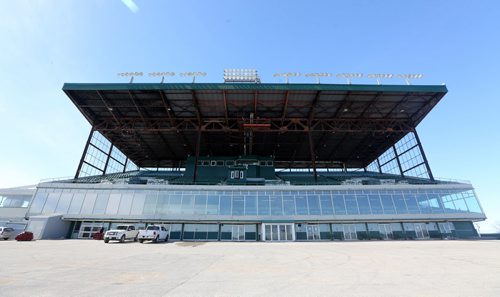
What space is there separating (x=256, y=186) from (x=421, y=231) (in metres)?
25.5

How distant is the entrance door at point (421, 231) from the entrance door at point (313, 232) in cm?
1487

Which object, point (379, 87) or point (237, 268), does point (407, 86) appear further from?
point (237, 268)

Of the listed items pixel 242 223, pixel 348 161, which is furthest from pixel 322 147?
pixel 242 223

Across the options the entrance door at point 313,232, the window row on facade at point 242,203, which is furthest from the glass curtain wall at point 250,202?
the entrance door at point 313,232

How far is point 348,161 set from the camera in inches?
2616

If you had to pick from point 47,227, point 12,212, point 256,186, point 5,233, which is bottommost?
point 5,233

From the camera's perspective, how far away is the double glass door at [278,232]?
31.9 meters

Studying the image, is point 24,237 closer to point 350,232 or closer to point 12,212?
point 12,212

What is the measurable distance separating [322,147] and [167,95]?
127 feet

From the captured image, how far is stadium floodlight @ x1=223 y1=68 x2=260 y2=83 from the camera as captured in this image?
41.1 m

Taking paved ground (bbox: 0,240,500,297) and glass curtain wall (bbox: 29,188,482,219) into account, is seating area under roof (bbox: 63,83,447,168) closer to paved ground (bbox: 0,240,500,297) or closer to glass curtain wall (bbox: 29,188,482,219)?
glass curtain wall (bbox: 29,188,482,219)

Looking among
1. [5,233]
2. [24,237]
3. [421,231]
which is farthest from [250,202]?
[5,233]

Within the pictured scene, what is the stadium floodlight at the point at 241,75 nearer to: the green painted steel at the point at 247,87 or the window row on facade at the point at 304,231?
the green painted steel at the point at 247,87

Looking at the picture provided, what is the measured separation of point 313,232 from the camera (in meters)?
32.8
